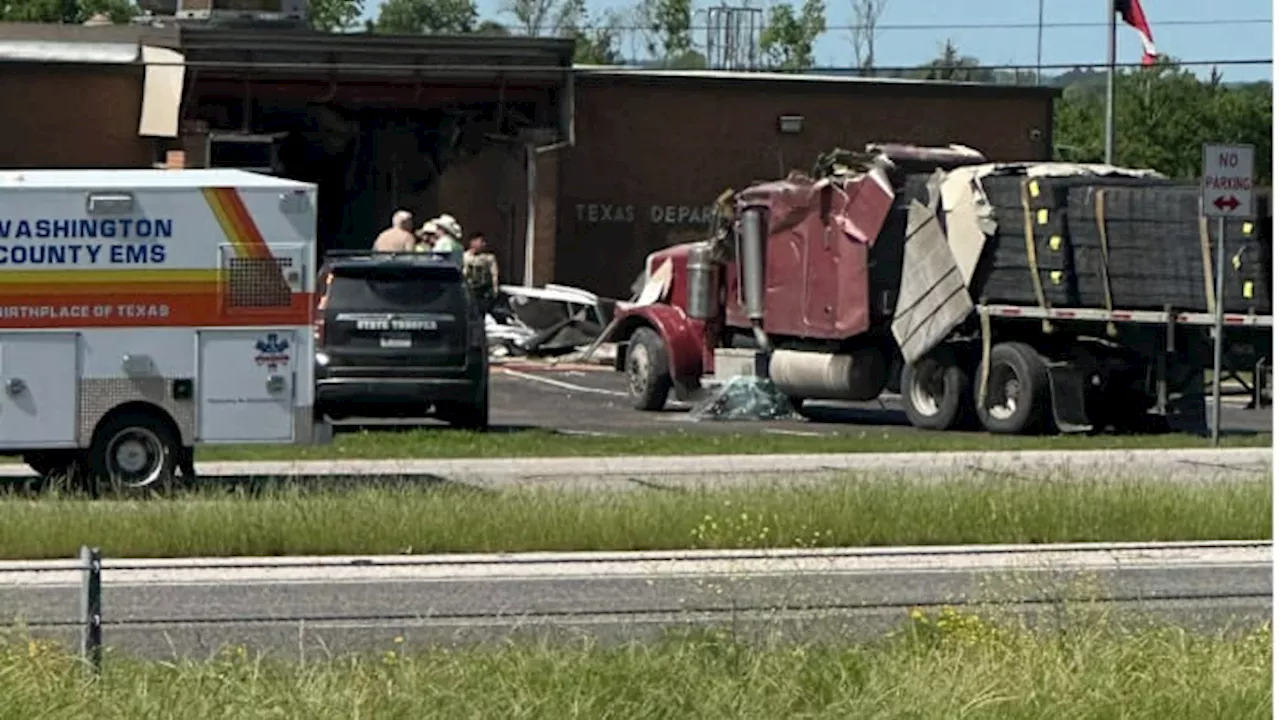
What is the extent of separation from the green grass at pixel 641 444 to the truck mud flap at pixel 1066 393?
235 mm

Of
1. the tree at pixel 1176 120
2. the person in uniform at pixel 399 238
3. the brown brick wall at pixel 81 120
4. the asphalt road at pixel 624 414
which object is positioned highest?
the tree at pixel 1176 120

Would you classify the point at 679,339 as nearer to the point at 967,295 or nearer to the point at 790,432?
the point at 790,432

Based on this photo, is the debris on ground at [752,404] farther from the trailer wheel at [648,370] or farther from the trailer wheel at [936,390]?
the trailer wheel at [936,390]

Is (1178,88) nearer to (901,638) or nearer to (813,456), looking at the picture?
(813,456)

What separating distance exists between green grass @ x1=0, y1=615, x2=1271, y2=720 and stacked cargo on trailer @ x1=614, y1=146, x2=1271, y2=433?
50.9 feet

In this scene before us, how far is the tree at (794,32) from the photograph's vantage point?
92.8 m

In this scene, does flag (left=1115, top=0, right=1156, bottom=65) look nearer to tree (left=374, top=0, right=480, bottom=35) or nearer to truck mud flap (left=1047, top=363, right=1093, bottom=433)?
truck mud flap (left=1047, top=363, right=1093, bottom=433)

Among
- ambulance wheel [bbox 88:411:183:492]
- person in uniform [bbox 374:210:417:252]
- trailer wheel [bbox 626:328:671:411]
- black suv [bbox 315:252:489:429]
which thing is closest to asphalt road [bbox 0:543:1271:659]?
ambulance wheel [bbox 88:411:183:492]

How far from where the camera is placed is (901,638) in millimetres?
9875

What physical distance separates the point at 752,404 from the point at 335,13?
7768 centimetres

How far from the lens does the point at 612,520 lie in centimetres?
1606

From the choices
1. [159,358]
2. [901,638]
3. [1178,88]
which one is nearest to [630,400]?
[159,358]

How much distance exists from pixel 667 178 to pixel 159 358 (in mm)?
26471

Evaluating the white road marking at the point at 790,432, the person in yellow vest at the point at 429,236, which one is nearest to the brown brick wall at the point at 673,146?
the person in yellow vest at the point at 429,236
